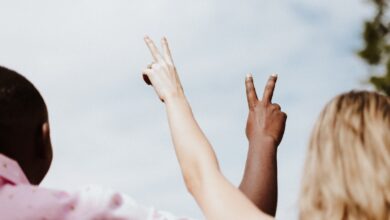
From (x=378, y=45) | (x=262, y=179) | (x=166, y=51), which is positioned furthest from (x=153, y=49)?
(x=378, y=45)

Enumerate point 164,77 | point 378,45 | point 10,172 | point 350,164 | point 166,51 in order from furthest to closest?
point 378,45
point 166,51
point 164,77
point 10,172
point 350,164

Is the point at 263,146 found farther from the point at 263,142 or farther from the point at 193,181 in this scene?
the point at 193,181

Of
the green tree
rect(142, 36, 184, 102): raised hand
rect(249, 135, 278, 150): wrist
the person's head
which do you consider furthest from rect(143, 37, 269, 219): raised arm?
the green tree

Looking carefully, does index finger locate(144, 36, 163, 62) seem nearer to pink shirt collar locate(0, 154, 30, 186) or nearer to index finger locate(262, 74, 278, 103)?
index finger locate(262, 74, 278, 103)

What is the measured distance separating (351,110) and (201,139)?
0.49 m

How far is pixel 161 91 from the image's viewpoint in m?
2.96

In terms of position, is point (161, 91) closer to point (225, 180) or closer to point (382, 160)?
point (225, 180)

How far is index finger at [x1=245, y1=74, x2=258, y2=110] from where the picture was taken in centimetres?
328

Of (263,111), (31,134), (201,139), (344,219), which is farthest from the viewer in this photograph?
(263,111)

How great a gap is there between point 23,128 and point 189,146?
62cm

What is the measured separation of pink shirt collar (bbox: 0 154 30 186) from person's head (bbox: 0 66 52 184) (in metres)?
0.09

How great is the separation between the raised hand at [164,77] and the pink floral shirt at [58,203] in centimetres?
49

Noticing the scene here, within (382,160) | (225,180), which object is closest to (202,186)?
(225,180)

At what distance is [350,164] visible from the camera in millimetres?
2584
